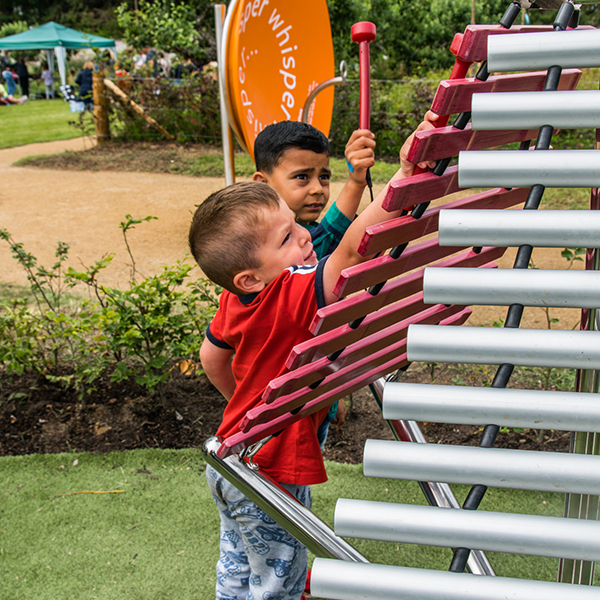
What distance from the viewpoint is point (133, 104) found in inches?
431

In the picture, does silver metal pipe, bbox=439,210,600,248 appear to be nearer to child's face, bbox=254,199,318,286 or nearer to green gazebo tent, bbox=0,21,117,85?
child's face, bbox=254,199,318,286

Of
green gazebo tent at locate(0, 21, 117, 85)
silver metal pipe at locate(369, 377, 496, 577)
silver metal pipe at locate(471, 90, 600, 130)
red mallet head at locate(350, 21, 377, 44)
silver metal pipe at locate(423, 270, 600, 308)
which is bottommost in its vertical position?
silver metal pipe at locate(369, 377, 496, 577)

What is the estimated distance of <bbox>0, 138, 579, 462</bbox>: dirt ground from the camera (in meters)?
2.82

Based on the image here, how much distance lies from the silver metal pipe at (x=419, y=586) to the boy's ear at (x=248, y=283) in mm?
785

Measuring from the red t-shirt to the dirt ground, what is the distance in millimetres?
1378

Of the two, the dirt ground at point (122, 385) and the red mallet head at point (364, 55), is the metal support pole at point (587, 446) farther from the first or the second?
the dirt ground at point (122, 385)

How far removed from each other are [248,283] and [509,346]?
0.79m

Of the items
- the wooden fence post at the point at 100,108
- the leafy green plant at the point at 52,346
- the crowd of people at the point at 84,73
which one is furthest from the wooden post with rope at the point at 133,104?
the leafy green plant at the point at 52,346

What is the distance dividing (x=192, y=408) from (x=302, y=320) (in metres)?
2.00

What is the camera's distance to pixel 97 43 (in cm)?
2147

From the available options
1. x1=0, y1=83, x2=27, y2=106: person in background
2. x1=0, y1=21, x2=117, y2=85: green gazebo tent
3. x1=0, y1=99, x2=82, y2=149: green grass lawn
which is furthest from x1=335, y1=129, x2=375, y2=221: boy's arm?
x1=0, y1=21, x2=117, y2=85: green gazebo tent

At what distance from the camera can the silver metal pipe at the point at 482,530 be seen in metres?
0.52

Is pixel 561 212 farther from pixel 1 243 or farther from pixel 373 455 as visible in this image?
pixel 1 243

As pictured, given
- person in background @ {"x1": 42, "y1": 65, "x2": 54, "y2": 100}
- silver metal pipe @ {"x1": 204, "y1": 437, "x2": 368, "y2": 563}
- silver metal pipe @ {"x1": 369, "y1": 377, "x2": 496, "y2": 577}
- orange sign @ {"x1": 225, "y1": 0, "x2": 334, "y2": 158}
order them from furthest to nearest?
person in background @ {"x1": 42, "y1": 65, "x2": 54, "y2": 100}, orange sign @ {"x1": 225, "y1": 0, "x2": 334, "y2": 158}, silver metal pipe @ {"x1": 369, "y1": 377, "x2": 496, "y2": 577}, silver metal pipe @ {"x1": 204, "y1": 437, "x2": 368, "y2": 563}
